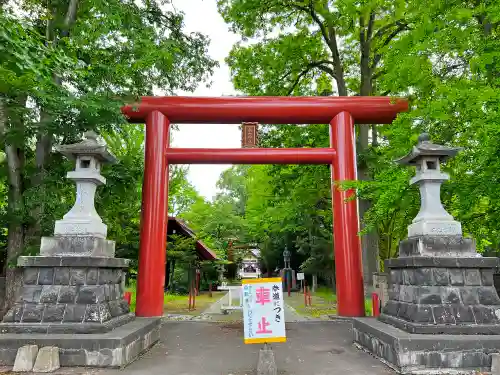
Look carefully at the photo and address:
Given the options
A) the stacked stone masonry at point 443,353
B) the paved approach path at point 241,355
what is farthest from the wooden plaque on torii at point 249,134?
the stacked stone masonry at point 443,353

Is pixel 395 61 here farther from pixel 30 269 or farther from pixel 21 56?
pixel 30 269

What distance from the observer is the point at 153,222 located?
937cm

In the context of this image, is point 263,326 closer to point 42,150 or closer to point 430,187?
point 430,187

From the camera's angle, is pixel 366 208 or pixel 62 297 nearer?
pixel 62 297

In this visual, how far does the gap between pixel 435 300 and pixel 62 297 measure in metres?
5.50

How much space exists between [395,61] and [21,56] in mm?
6145

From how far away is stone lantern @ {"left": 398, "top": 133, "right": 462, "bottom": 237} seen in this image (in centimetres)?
589

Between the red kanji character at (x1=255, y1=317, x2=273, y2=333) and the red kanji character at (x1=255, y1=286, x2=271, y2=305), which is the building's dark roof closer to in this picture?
the red kanji character at (x1=255, y1=286, x2=271, y2=305)

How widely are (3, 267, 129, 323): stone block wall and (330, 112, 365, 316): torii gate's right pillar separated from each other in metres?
5.74

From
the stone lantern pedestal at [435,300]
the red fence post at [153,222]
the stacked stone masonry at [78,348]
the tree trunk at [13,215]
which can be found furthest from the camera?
the red fence post at [153,222]

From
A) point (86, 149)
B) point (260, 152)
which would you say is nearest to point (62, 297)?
point (86, 149)

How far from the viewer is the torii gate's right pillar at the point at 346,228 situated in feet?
30.1

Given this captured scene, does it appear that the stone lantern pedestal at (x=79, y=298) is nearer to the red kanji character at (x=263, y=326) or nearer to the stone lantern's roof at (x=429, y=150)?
the red kanji character at (x=263, y=326)

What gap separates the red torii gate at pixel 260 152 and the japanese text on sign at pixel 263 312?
16.3 ft
